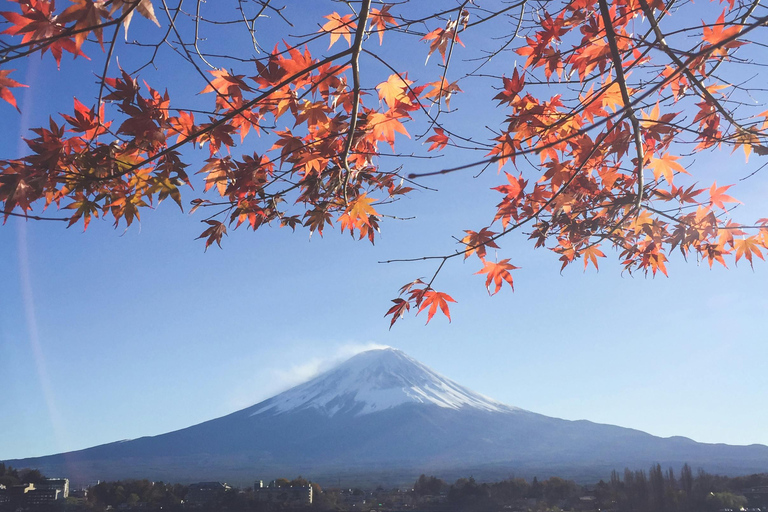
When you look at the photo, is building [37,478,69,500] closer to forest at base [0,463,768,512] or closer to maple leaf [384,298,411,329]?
forest at base [0,463,768,512]

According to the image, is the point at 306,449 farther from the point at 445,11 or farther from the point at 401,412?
the point at 445,11

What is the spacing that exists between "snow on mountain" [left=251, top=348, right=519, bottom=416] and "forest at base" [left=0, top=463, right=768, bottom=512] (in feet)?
296

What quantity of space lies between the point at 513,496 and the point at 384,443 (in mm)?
81604

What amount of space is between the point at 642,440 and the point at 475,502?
98160mm

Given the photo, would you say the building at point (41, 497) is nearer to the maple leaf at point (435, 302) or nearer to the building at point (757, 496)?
the maple leaf at point (435, 302)

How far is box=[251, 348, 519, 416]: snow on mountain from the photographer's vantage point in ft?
503


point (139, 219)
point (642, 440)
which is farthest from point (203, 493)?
point (642, 440)

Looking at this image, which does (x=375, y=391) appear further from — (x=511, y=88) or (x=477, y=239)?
(x=511, y=88)

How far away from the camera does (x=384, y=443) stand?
13438 centimetres

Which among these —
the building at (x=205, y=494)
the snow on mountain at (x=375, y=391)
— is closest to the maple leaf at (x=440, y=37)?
the building at (x=205, y=494)

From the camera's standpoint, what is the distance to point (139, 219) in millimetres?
2465

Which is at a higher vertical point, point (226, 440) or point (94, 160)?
point (94, 160)

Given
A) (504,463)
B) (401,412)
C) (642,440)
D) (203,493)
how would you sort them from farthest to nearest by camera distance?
(401,412) → (642,440) → (504,463) → (203,493)

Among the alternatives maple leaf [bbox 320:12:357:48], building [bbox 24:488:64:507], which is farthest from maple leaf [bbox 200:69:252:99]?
building [bbox 24:488:64:507]
